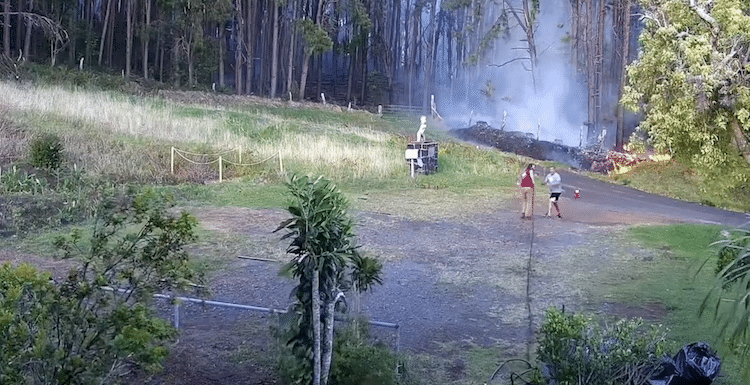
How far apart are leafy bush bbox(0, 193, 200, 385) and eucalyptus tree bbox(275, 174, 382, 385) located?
2.88 ft

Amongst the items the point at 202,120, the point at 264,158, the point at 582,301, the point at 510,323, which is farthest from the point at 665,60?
the point at 202,120

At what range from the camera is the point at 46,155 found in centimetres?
1770

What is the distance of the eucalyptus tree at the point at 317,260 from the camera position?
6.22 m

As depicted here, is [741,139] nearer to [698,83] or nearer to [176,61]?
[698,83]

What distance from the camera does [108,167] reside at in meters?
18.7

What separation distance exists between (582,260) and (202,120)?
15.9 m

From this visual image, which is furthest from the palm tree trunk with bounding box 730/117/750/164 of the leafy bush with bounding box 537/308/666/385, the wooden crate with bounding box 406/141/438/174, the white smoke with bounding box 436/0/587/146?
the white smoke with bounding box 436/0/587/146

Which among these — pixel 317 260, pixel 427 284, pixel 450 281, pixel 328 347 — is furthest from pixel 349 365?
pixel 450 281

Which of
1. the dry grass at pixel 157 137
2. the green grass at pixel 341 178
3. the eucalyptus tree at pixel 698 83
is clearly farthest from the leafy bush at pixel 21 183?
the eucalyptus tree at pixel 698 83

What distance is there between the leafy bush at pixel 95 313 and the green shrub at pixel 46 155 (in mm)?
12967

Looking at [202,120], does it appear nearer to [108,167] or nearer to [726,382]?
[108,167]

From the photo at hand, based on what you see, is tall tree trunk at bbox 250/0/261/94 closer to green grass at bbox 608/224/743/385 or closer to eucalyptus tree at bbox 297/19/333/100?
eucalyptus tree at bbox 297/19/333/100

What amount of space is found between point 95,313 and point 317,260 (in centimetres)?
169

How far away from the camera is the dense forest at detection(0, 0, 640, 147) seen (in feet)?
135
